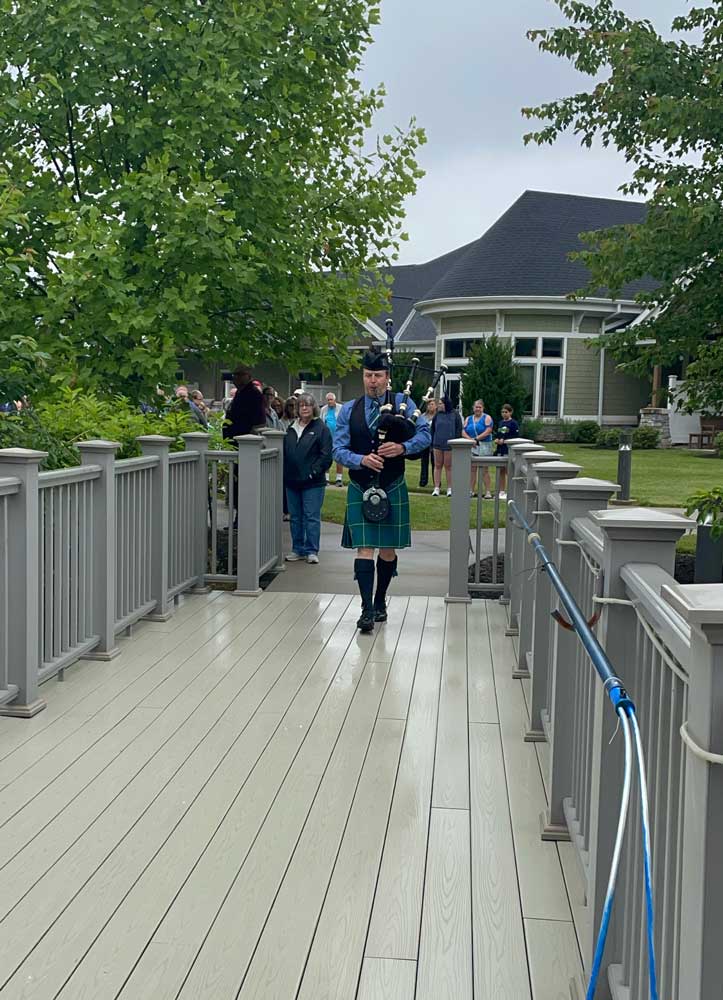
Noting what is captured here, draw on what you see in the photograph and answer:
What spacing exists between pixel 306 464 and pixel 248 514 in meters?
1.97

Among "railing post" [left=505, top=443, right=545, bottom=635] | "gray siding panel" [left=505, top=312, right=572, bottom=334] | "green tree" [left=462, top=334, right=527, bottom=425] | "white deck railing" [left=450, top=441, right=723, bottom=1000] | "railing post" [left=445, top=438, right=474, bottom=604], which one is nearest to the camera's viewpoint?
"white deck railing" [left=450, top=441, right=723, bottom=1000]

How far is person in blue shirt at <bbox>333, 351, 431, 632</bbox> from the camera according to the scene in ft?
25.5

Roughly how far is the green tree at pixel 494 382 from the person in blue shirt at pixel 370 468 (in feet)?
78.6

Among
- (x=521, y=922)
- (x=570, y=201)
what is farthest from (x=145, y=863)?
(x=570, y=201)

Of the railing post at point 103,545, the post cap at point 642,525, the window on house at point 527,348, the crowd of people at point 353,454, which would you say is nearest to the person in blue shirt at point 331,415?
the crowd of people at point 353,454

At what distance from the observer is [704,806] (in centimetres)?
171

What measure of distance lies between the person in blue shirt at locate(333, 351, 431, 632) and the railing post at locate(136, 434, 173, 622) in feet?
4.02

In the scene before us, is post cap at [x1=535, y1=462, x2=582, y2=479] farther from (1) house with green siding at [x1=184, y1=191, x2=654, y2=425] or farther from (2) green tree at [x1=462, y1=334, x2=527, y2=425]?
(1) house with green siding at [x1=184, y1=191, x2=654, y2=425]

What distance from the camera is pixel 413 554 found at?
39.3 ft

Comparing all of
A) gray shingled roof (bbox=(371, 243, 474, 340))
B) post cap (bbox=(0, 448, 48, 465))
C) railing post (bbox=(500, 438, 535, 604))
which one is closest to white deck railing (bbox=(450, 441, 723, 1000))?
post cap (bbox=(0, 448, 48, 465))

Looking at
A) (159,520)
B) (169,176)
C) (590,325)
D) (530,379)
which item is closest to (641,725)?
(159,520)

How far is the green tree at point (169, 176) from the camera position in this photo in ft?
35.1

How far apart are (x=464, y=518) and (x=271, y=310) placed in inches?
171

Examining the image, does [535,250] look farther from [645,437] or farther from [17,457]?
[17,457]
